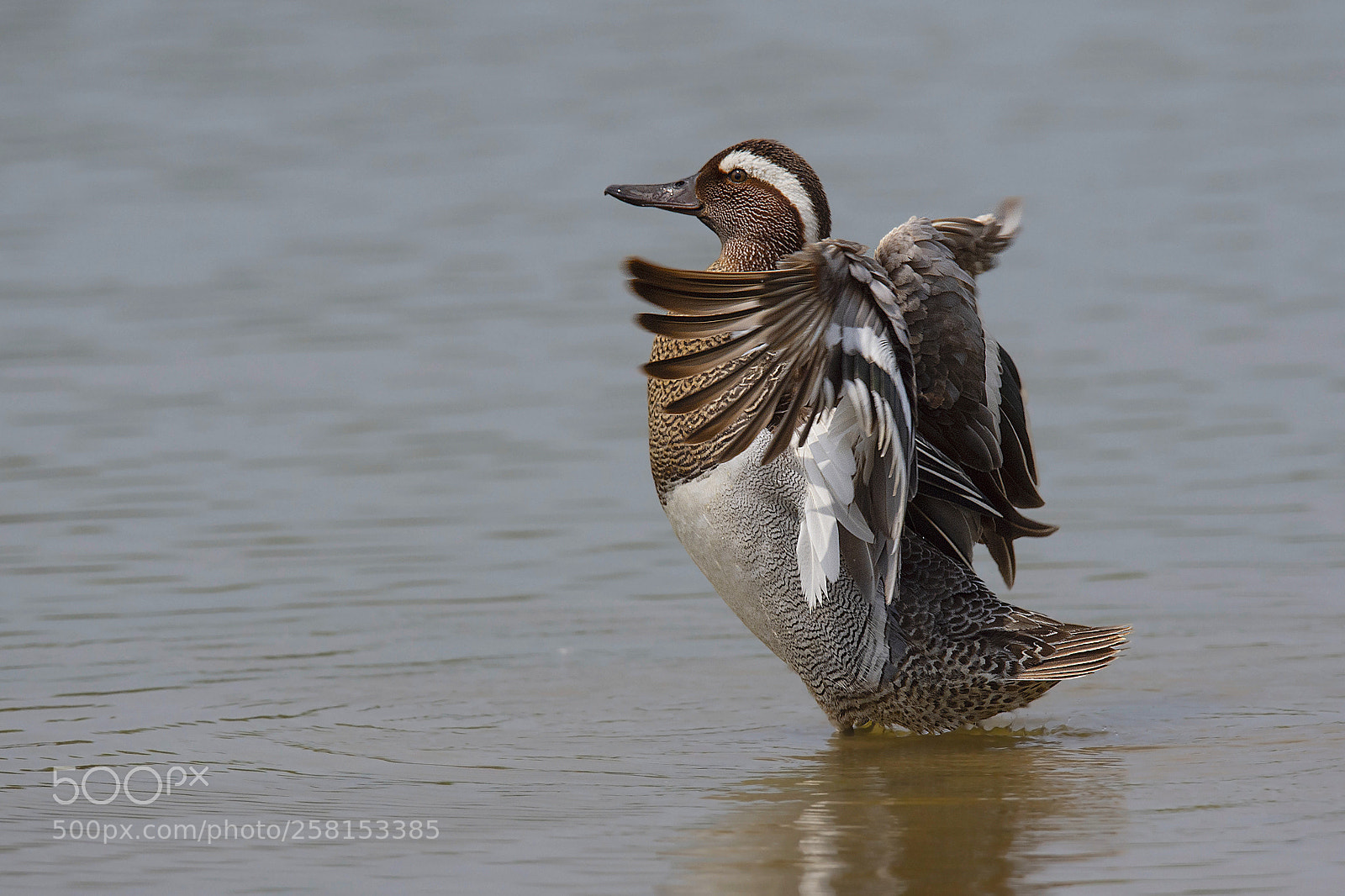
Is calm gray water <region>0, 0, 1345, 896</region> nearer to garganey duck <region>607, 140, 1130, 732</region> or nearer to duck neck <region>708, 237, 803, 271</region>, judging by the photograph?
garganey duck <region>607, 140, 1130, 732</region>

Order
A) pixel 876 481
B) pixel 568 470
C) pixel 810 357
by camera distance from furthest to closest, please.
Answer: pixel 568 470
pixel 876 481
pixel 810 357

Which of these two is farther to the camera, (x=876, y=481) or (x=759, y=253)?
(x=759, y=253)

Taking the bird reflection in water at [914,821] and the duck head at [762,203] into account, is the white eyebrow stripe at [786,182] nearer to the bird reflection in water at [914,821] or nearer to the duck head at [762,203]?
the duck head at [762,203]

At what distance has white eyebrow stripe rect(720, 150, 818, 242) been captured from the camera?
615 centimetres

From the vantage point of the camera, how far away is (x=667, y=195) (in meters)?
6.59

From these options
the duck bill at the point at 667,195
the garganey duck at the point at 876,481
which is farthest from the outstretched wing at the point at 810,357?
the duck bill at the point at 667,195

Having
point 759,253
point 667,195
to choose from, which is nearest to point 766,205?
point 759,253

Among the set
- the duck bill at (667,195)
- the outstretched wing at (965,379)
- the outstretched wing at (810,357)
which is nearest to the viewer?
Result: the outstretched wing at (810,357)

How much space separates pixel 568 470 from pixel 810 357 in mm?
4389

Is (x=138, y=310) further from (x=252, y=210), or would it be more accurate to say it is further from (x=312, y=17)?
(x=312, y=17)

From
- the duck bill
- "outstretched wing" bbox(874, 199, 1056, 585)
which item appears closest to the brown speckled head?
the duck bill

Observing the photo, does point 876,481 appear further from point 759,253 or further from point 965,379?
point 759,253

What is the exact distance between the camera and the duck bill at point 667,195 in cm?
651

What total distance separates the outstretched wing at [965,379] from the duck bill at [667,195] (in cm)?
105
